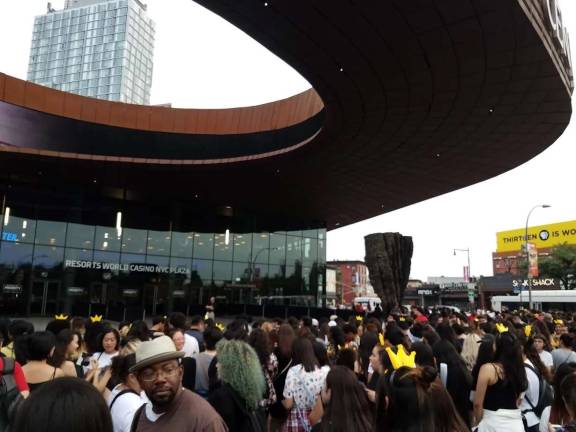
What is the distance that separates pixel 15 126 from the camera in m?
19.3

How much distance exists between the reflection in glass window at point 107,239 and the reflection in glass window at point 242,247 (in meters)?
7.09

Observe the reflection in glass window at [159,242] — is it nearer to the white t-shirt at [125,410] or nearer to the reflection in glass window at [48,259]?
the reflection in glass window at [48,259]

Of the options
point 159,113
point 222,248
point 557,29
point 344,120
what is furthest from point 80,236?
point 557,29

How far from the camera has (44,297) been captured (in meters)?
24.4

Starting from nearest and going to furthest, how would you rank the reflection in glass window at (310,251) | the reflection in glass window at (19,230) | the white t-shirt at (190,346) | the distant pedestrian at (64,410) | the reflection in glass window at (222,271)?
1. the distant pedestrian at (64,410)
2. the white t-shirt at (190,346)
3. the reflection in glass window at (19,230)
4. the reflection in glass window at (222,271)
5. the reflection in glass window at (310,251)

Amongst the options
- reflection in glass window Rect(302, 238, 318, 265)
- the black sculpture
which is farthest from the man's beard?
reflection in glass window Rect(302, 238, 318, 265)

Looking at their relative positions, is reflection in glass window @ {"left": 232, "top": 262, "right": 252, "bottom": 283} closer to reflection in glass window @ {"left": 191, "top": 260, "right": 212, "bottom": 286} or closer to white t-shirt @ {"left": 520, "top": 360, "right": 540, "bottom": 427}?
reflection in glass window @ {"left": 191, "top": 260, "right": 212, "bottom": 286}

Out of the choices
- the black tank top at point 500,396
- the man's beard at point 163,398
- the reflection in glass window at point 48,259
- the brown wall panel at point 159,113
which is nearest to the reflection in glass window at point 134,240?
the reflection in glass window at point 48,259

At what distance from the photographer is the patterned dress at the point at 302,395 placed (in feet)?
16.6

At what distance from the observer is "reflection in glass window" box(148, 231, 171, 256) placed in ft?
89.5

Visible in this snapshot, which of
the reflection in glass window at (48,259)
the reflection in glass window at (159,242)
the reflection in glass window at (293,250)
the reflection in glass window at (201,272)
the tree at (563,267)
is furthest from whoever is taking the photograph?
the tree at (563,267)

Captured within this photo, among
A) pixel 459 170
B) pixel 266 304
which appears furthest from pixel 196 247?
pixel 459 170

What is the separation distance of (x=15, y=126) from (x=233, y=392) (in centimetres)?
1959

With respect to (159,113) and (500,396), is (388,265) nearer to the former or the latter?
(159,113)
